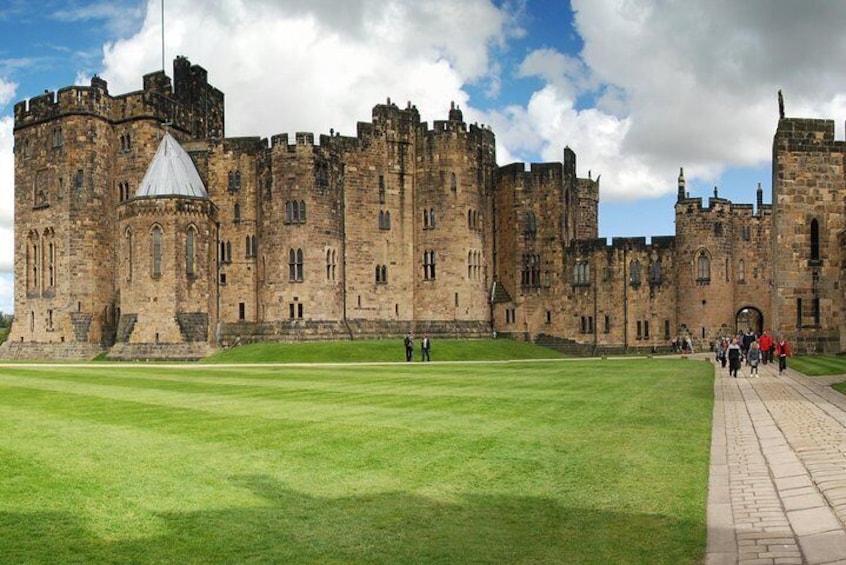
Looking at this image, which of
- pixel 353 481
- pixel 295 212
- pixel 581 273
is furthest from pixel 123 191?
pixel 353 481

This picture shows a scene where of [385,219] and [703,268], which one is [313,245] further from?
[703,268]

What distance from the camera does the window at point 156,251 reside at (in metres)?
60.7

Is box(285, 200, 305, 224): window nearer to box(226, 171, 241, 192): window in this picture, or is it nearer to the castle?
the castle

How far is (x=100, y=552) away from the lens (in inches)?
330

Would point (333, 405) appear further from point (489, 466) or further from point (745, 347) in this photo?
point (745, 347)

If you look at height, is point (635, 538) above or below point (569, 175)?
below

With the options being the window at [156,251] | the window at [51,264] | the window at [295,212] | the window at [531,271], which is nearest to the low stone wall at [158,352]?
the window at [156,251]

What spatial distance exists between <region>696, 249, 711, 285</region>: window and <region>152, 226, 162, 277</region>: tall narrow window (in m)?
40.1

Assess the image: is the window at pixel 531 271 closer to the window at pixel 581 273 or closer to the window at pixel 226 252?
the window at pixel 581 273

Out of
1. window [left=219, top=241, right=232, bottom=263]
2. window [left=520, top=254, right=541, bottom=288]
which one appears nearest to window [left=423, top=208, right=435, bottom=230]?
window [left=520, top=254, right=541, bottom=288]

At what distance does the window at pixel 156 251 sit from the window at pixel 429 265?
19.8m

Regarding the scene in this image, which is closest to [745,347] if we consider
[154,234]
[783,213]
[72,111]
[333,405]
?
[783,213]

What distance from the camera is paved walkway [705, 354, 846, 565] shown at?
8.40 meters

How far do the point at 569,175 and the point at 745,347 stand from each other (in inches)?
1125
